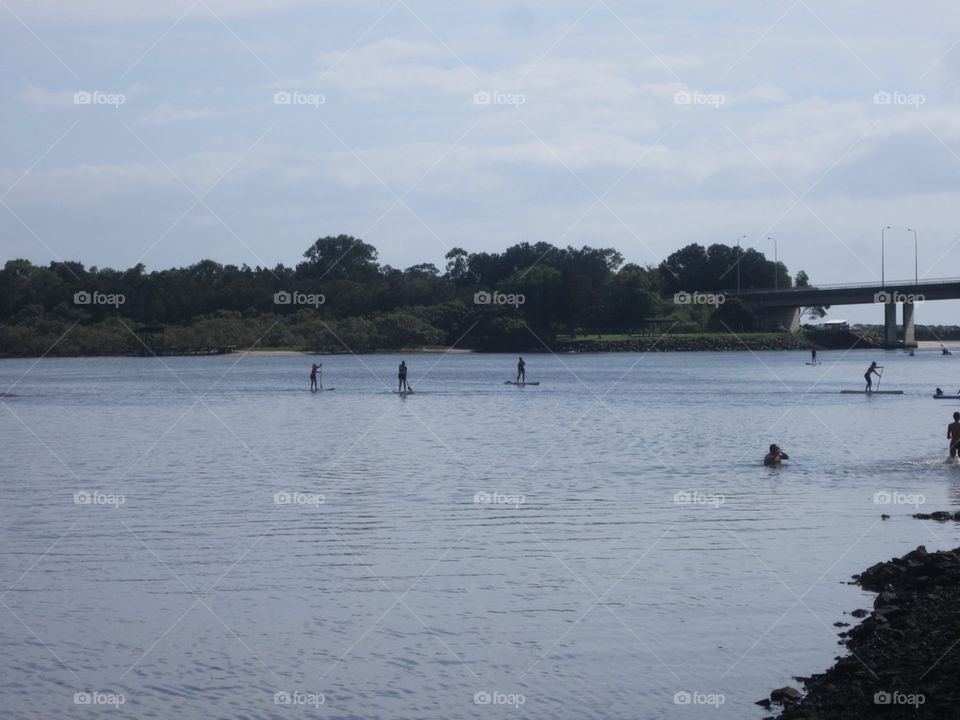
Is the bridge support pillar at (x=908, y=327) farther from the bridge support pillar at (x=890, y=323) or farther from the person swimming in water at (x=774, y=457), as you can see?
the person swimming in water at (x=774, y=457)

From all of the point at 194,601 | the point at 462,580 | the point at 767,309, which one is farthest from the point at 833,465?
the point at 767,309

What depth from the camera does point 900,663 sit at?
1405cm

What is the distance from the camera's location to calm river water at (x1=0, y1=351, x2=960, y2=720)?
14.8 meters

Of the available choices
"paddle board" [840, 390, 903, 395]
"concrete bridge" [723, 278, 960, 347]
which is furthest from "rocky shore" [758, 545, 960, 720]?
"concrete bridge" [723, 278, 960, 347]

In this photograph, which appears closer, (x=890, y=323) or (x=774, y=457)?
(x=774, y=457)

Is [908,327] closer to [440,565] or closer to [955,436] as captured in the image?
[955,436]

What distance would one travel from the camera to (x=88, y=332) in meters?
186

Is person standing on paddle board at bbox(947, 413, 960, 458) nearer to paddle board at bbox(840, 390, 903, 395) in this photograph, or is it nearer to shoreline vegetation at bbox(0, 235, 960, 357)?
paddle board at bbox(840, 390, 903, 395)

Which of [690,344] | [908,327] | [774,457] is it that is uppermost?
[908,327]

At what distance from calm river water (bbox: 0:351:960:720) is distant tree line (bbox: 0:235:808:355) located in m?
135

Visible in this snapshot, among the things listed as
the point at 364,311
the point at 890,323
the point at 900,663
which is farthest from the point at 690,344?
the point at 900,663

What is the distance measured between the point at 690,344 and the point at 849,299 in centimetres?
3195

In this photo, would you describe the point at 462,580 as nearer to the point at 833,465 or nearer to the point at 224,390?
the point at 833,465

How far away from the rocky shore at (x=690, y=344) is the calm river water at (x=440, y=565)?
445 ft
